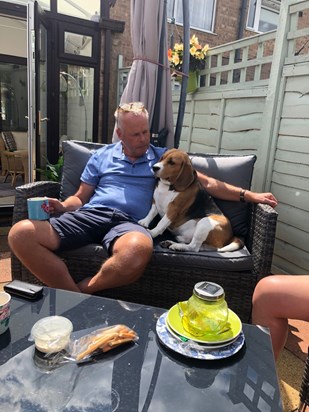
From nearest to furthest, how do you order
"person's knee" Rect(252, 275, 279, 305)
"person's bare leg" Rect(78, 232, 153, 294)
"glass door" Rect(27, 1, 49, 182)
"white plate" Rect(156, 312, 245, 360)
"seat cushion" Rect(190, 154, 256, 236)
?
"white plate" Rect(156, 312, 245, 360), "person's knee" Rect(252, 275, 279, 305), "person's bare leg" Rect(78, 232, 153, 294), "seat cushion" Rect(190, 154, 256, 236), "glass door" Rect(27, 1, 49, 182)

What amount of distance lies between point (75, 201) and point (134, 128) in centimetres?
67

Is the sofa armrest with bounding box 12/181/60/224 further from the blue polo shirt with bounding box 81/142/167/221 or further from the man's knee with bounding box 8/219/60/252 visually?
the blue polo shirt with bounding box 81/142/167/221

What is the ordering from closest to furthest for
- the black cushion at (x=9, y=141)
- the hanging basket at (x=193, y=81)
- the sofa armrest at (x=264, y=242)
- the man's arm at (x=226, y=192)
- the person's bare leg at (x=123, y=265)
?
the person's bare leg at (x=123, y=265) < the sofa armrest at (x=264, y=242) < the man's arm at (x=226, y=192) < the hanging basket at (x=193, y=81) < the black cushion at (x=9, y=141)

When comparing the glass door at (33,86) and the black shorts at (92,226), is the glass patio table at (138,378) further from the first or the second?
the glass door at (33,86)

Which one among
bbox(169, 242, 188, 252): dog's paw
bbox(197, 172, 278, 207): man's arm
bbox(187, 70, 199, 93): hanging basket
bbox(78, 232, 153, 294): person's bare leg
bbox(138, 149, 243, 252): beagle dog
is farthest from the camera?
bbox(187, 70, 199, 93): hanging basket

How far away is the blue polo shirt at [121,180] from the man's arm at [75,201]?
0.05 metres

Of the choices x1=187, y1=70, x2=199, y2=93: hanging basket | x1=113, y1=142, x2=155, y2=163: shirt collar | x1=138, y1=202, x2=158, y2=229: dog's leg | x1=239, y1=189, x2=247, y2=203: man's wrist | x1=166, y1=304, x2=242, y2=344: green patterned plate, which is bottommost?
x1=166, y1=304, x2=242, y2=344: green patterned plate

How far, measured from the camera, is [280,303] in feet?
4.42

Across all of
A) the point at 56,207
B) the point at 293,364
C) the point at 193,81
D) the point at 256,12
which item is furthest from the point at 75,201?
the point at 256,12

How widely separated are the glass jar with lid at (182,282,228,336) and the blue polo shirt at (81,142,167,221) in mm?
1252

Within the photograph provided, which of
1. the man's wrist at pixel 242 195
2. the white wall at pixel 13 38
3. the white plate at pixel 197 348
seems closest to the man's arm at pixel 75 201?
the man's wrist at pixel 242 195

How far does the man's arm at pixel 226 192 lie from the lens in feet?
7.19

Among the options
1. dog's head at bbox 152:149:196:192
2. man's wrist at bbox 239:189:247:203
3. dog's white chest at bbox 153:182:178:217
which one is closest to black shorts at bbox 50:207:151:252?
dog's white chest at bbox 153:182:178:217

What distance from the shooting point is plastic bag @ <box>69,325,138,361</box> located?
1.01 m
